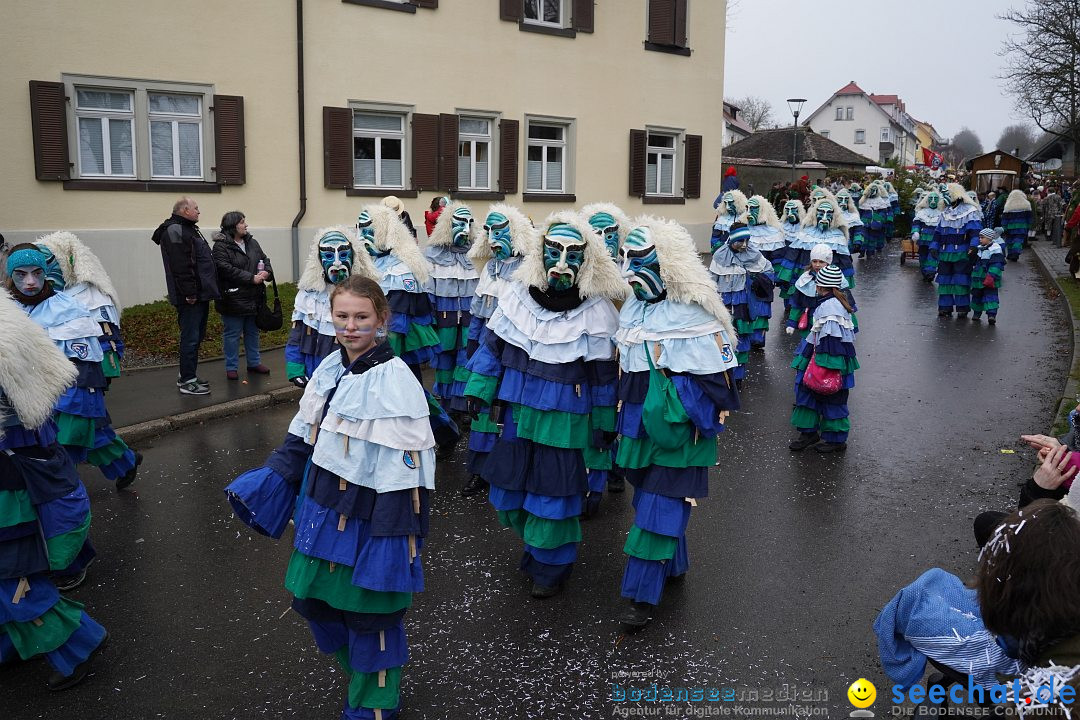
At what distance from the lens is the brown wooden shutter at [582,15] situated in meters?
19.5

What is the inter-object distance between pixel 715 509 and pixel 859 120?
101363 millimetres

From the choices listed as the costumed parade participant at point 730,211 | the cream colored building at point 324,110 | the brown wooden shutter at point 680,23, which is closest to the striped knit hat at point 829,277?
the costumed parade participant at point 730,211

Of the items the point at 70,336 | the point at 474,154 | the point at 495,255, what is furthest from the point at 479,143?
the point at 70,336

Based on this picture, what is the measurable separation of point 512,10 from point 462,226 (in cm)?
1128

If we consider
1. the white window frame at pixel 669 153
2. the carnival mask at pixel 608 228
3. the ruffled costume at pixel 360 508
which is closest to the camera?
the ruffled costume at pixel 360 508

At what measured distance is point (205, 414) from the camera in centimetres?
947

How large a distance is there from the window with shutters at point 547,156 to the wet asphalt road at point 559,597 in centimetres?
1173

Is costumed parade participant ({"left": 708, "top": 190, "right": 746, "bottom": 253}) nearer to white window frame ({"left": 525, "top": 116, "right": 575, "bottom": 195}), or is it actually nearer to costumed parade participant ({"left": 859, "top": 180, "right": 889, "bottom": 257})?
white window frame ({"left": 525, "top": 116, "right": 575, "bottom": 195})

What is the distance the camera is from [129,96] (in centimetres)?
1454

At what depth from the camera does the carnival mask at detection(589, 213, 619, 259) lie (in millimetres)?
6688

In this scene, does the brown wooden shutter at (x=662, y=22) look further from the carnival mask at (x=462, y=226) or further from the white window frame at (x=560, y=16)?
the carnival mask at (x=462, y=226)

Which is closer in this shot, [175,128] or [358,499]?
[358,499]

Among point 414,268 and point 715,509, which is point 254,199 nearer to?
point 414,268

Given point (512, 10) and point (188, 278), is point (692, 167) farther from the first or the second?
point (188, 278)
